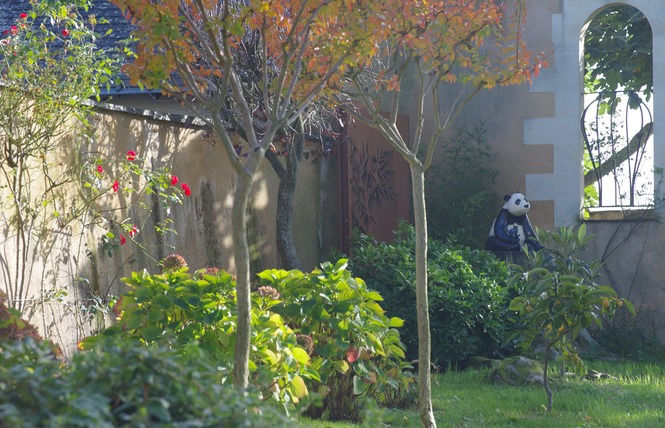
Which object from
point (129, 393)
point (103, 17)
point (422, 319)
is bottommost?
point (422, 319)

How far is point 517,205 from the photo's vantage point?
906cm

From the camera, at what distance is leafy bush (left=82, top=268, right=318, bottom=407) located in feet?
14.8

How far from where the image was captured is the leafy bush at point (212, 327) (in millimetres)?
4512

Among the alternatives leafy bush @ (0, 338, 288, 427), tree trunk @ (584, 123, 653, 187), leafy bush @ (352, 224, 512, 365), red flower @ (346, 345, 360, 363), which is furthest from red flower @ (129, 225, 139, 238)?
tree trunk @ (584, 123, 653, 187)

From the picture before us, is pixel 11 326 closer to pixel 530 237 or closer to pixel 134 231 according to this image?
pixel 134 231

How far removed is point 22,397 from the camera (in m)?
2.17

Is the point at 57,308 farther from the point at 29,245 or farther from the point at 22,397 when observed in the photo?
the point at 22,397

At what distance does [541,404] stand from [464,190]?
403 centimetres

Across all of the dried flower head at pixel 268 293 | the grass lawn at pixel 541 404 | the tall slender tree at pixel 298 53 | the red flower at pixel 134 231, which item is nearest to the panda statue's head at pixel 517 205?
the grass lawn at pixel 541 404

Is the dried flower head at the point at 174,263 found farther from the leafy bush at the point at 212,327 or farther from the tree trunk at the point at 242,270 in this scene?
the tree trunk at the point at 242,270

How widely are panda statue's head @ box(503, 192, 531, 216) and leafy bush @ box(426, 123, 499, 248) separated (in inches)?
18.4

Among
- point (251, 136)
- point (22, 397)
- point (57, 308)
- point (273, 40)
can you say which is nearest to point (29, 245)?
point (57, 308)

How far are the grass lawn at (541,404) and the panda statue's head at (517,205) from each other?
2.14 m

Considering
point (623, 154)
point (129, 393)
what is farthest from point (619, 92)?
point (129, 393)
